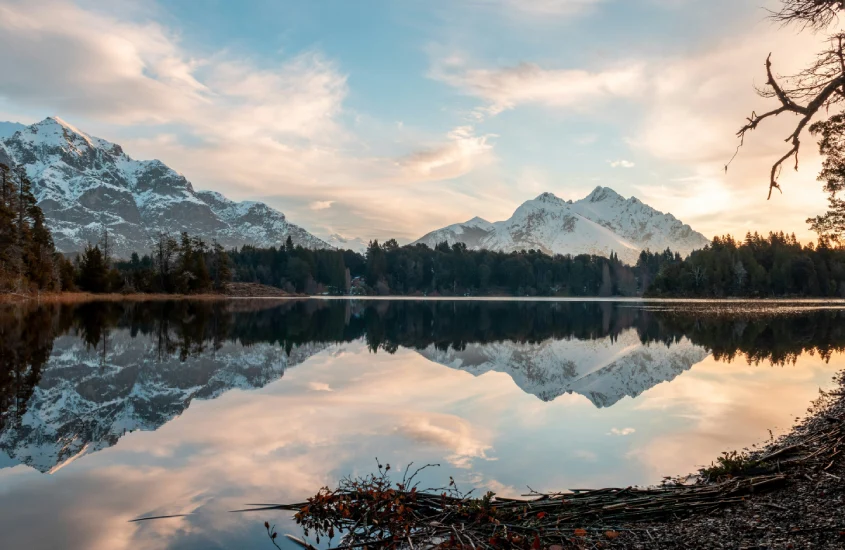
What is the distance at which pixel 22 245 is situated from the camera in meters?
67.9

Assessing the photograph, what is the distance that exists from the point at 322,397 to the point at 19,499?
10514mm

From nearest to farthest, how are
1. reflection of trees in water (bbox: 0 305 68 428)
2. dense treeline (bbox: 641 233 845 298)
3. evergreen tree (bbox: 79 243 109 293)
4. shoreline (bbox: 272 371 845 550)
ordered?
shoreline (bbox: 272 371 845 550), reflection of trees in water (bbox: 0 305 68 428), evergreen tree (bbox: 79 243 109 293), dense treeline (bbox: 641 233 845 298)

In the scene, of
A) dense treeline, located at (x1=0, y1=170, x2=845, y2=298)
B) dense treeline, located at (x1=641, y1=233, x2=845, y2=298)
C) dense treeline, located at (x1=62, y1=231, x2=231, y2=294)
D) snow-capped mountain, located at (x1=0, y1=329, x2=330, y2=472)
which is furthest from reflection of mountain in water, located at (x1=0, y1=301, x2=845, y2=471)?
dense treeline, located at (x1=641, y1=233, x2=845, y2=298)

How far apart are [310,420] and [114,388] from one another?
8.26 meters

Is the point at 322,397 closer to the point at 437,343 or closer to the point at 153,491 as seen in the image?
the point at 153,491

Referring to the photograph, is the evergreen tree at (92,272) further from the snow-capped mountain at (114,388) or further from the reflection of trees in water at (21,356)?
A: the snow-capped mountain at (114,388)

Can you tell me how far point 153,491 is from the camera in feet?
33.3

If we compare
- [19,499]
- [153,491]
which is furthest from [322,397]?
[19,499]

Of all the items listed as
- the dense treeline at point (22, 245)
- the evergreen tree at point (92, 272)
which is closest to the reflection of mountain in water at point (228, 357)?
the dense treeline at point (22, 245)

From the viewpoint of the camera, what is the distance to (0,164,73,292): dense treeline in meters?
62.8

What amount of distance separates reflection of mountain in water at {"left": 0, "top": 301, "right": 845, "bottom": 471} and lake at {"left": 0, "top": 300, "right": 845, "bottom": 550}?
0.46ft

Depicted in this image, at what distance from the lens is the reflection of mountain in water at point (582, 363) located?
75.0 ft

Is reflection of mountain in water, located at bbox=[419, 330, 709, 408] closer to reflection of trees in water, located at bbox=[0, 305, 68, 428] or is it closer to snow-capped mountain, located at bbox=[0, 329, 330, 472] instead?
snow-capped mountain, located at bbox=[0, 329, 330, 472]

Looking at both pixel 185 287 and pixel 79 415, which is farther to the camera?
pixel 185 287
